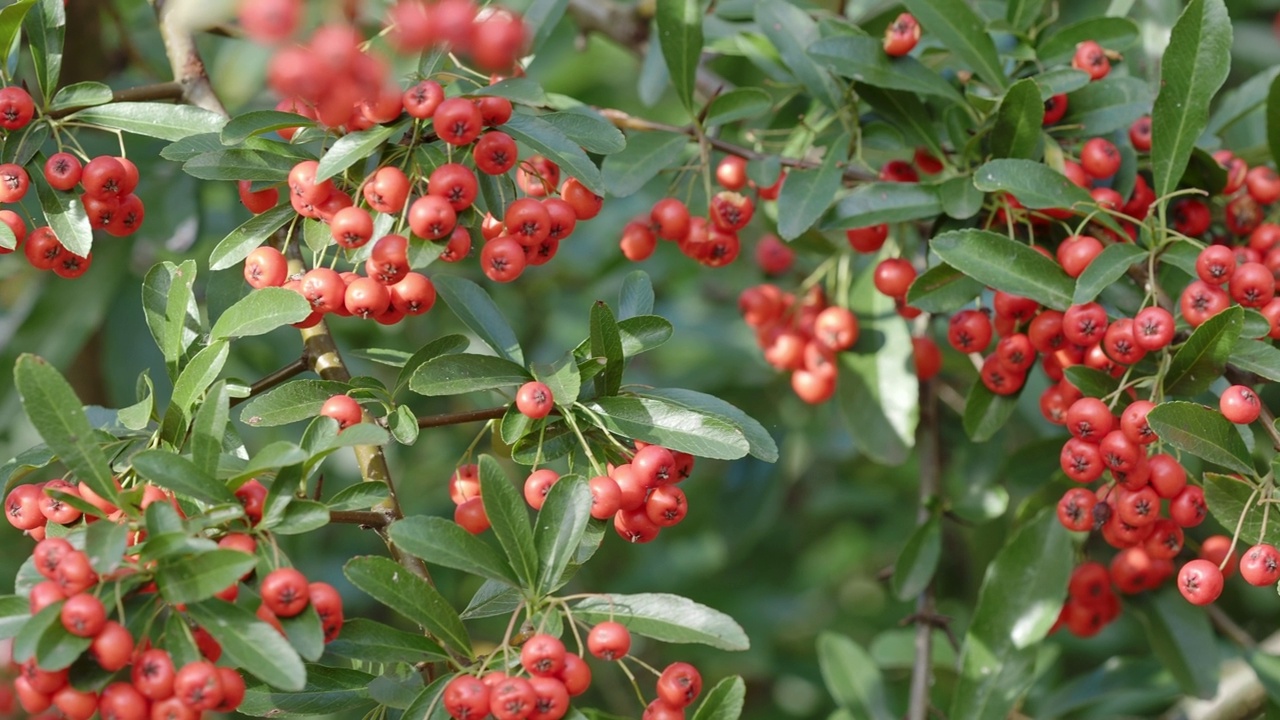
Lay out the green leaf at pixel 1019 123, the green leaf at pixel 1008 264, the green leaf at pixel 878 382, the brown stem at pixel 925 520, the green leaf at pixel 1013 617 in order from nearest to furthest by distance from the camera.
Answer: the green leaf at pixel 1008 264, the green leaf at pixel 1019 123, the green leaf at pixel 1013 617, the brown stem at pixel 925 520, the green leaf at pixel 878 382

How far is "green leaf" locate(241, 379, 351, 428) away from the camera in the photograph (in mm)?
1972

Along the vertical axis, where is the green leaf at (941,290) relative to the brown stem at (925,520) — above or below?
above

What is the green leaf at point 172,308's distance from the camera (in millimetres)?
2027

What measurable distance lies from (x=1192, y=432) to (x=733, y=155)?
1.17 metres

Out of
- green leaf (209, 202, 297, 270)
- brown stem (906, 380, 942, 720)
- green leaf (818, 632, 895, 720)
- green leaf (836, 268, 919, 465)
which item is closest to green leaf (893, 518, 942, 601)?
brown stem (906, 380, 942, 720)

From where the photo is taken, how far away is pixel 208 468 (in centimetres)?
175

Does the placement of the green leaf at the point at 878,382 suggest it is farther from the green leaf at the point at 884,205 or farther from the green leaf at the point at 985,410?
the green leaf at the point at 884,205

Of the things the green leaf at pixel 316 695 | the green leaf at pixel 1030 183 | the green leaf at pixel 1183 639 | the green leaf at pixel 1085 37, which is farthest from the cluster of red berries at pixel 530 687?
the green leaf at pixel 1183 639

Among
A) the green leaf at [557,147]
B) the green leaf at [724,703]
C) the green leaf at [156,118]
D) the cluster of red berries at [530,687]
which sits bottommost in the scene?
the green leaf at [724,703]

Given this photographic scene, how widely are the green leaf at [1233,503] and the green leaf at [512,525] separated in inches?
42.3

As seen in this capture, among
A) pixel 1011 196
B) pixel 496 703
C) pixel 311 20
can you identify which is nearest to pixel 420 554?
pixel 496 703

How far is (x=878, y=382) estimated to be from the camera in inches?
124

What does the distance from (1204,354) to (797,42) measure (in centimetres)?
112

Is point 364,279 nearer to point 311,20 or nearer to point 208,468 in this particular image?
point 208,468
